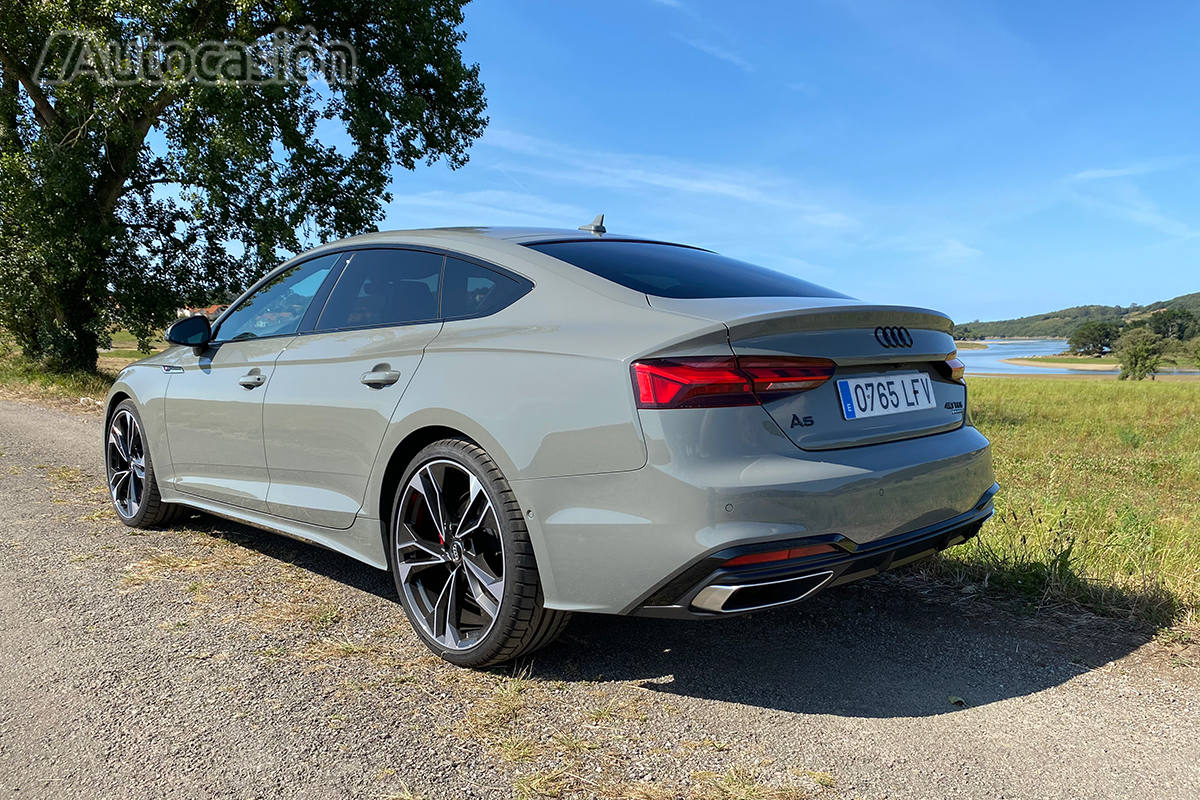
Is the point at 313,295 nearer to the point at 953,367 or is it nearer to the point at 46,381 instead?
the point at 953,367

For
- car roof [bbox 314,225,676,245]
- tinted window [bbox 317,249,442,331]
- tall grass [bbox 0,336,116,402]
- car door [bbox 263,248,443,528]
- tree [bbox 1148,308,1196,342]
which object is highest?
Result: tree [bbox 1148,308,1196,342]

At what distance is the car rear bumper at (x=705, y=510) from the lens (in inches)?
91.1

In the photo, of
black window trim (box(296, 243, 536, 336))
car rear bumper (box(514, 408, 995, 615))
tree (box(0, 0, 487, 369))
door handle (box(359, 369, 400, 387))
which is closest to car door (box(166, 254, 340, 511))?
black window trim (box(296, 243, 536, 336))

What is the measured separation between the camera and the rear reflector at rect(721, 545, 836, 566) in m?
2.31

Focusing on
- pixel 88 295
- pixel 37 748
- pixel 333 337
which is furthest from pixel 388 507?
pixel 88 295

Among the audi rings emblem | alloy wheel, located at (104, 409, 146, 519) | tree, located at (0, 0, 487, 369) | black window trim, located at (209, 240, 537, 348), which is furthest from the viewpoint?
tree, located at (0, 0, 487, 369)

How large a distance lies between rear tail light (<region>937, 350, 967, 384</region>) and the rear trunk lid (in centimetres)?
5

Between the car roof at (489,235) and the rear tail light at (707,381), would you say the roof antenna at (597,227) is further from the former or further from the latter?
the rear tail light at (707,381)

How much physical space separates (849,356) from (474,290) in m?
1.36

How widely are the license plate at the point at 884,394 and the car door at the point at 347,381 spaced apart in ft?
4.85

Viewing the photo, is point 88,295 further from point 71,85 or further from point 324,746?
point 324,746

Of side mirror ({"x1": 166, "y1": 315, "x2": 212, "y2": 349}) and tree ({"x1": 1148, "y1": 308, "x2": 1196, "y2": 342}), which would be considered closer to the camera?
side mirror ({"x1": 166, "y1": 315, "x2": 212, "y2": 349})

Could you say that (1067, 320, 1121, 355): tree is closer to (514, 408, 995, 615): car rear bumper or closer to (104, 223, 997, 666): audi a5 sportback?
(104, 223, 997, 666): audi a5 sportback

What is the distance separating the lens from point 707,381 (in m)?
2.37
